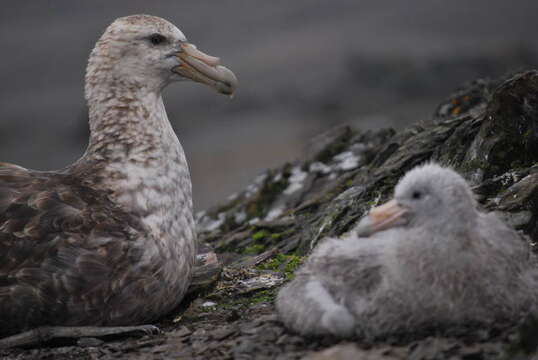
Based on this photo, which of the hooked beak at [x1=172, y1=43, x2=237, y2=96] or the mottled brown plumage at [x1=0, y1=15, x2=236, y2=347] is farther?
the hooked beak at [x1=172, y1=43, x2=237, y2=96]

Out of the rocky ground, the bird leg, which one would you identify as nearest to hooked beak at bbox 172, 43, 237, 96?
the rocky ground

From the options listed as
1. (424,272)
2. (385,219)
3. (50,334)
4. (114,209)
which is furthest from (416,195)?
(50,334)

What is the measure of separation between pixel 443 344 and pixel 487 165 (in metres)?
3.08

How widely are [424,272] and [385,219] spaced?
0.47 m

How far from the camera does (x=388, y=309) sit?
4.92m

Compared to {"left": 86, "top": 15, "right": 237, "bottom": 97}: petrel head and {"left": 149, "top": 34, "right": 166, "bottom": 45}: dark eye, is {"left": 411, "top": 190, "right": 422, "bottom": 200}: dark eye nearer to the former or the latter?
{"left": 86, "top": 15, "right": 237, "bottom": 97}: petrel head

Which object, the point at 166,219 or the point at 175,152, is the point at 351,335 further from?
the point at 175,152

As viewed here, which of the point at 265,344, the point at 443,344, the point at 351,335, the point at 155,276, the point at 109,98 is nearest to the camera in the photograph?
the point at 443,344

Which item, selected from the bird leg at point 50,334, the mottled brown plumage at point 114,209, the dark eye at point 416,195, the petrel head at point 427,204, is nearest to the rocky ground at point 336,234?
the bird leg at point 50,334

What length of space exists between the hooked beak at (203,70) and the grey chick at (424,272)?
2.57 metres

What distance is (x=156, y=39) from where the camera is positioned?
7.22 meters

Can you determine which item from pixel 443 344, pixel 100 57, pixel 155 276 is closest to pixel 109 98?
pixel 100 57

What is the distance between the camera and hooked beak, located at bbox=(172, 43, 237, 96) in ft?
23.7

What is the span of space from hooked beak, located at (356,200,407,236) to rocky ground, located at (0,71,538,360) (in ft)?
2.46
